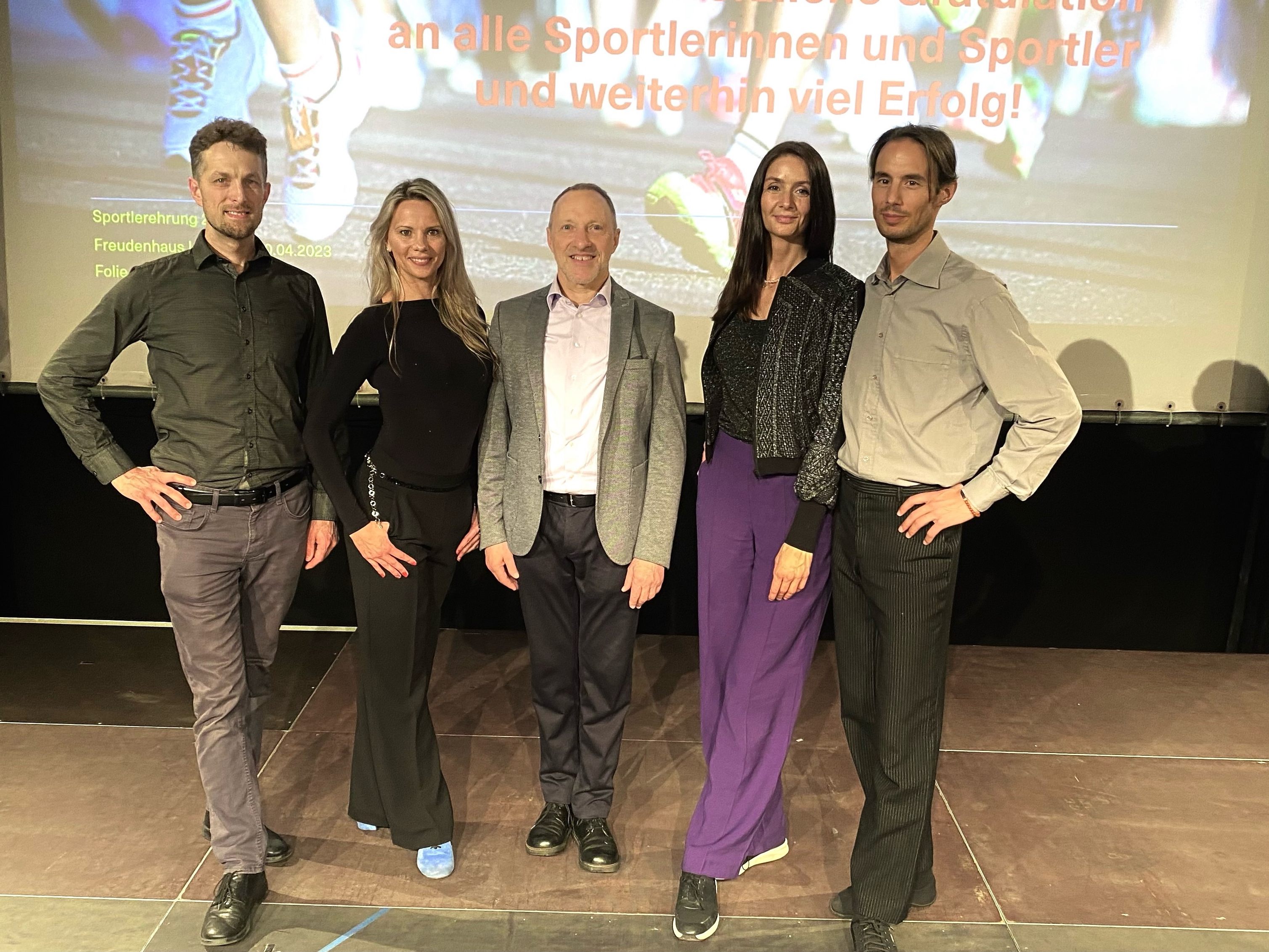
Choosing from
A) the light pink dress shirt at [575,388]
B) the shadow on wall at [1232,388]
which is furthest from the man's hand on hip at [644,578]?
the shadow on wall at [1232,388]

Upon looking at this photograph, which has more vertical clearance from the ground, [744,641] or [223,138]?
[223,138]

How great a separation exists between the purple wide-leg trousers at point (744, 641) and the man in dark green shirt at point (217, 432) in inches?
39.9

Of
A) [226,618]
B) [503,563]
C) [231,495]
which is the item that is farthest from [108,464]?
[503,563]

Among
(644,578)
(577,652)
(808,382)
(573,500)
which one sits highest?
(808,382)

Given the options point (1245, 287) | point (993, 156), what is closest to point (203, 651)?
point (993, 156)

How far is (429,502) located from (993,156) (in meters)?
2.66

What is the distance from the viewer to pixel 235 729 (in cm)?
250

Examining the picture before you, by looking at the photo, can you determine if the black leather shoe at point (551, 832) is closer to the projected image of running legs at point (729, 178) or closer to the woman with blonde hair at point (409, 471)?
the woman with blonde hair at point (409, 471)

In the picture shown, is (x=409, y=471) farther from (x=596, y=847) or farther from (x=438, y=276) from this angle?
(x=596, y=847)

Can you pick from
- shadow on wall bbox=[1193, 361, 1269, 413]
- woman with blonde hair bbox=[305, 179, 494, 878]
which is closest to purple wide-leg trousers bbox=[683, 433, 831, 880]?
woman with blonde hair bbox=[305, 179, 494, 878]

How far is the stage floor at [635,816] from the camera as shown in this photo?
8.27 feet

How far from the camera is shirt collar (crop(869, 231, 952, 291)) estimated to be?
7.45ft

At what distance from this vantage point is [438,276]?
254 centimetres

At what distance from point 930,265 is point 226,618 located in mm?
1743
